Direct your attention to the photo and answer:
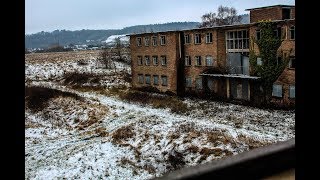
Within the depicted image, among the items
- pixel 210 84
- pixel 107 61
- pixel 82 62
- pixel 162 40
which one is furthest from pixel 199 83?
pixel 82 62

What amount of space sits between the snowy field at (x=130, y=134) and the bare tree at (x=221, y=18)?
28347 millimetres

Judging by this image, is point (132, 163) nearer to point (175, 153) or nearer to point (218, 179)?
point (175, 153)

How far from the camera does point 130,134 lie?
2319cm

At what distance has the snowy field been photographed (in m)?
18.0

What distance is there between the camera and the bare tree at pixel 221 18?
2373 inches

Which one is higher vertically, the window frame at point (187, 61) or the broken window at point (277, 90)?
the window frame at point (187, 61)

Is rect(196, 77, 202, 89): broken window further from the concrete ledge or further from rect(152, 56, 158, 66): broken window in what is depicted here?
the concrete ledge

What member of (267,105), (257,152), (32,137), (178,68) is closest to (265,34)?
(267,105)

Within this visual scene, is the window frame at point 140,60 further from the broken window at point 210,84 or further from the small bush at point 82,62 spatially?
the small bush at point 82,62

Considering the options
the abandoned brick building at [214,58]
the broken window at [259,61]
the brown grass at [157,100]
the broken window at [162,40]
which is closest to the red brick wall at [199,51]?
the abandoned brick building at [214,58]

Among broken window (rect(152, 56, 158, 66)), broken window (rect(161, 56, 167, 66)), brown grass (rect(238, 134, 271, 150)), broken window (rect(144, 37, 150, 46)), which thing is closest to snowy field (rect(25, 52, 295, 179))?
brown grass (rect(238, 134, 271, 150))
